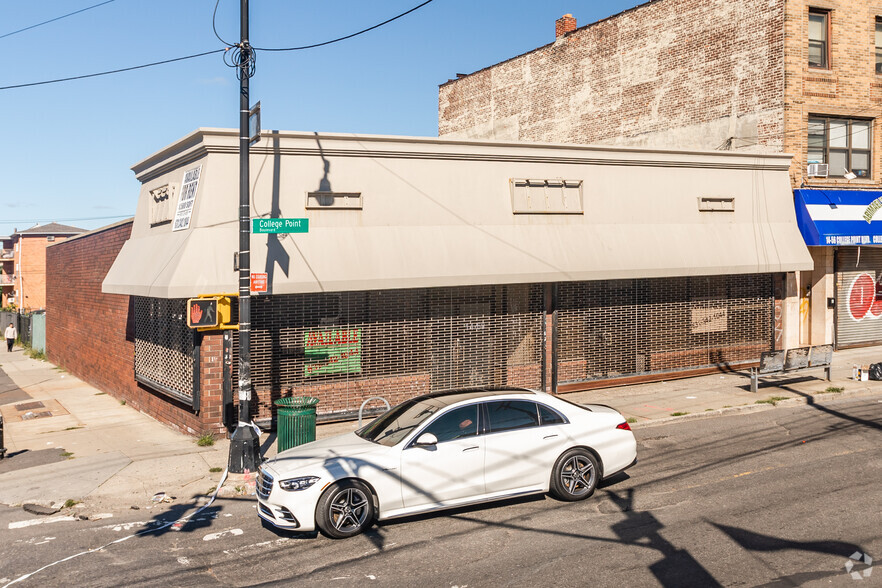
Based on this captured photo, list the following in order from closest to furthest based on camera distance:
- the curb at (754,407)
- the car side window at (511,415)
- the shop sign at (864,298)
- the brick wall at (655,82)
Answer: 1. the car side window at (511,415)
2. the curb at (754,407)
3. the brick wall at (655,82)
4. the shop sign at (864,298)

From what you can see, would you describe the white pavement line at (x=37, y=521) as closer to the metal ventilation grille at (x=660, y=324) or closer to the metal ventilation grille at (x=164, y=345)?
the metal ventilation grille at (x=164, y=345)

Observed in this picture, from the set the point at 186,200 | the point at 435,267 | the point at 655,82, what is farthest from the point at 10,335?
the point at 655,82

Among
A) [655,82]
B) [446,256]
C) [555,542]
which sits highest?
[655,82]

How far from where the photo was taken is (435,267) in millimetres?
16281

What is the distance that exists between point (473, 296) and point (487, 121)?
61.6ft

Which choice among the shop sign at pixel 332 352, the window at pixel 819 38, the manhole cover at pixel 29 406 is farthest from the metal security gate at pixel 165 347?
the window at pixel 819 38

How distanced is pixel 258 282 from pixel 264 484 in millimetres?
5458

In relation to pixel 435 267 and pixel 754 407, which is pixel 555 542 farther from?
pixel 754 407

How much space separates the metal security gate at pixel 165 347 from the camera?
607 inches

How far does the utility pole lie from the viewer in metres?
12.1

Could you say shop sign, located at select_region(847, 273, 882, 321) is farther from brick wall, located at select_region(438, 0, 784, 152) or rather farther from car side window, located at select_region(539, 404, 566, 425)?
car side window, located at select_region(539, 404, 566, 425)

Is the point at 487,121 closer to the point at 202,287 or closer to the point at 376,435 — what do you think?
the point at 202,287

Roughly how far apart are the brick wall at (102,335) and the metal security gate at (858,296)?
739 inches

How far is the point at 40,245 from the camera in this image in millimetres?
65250
